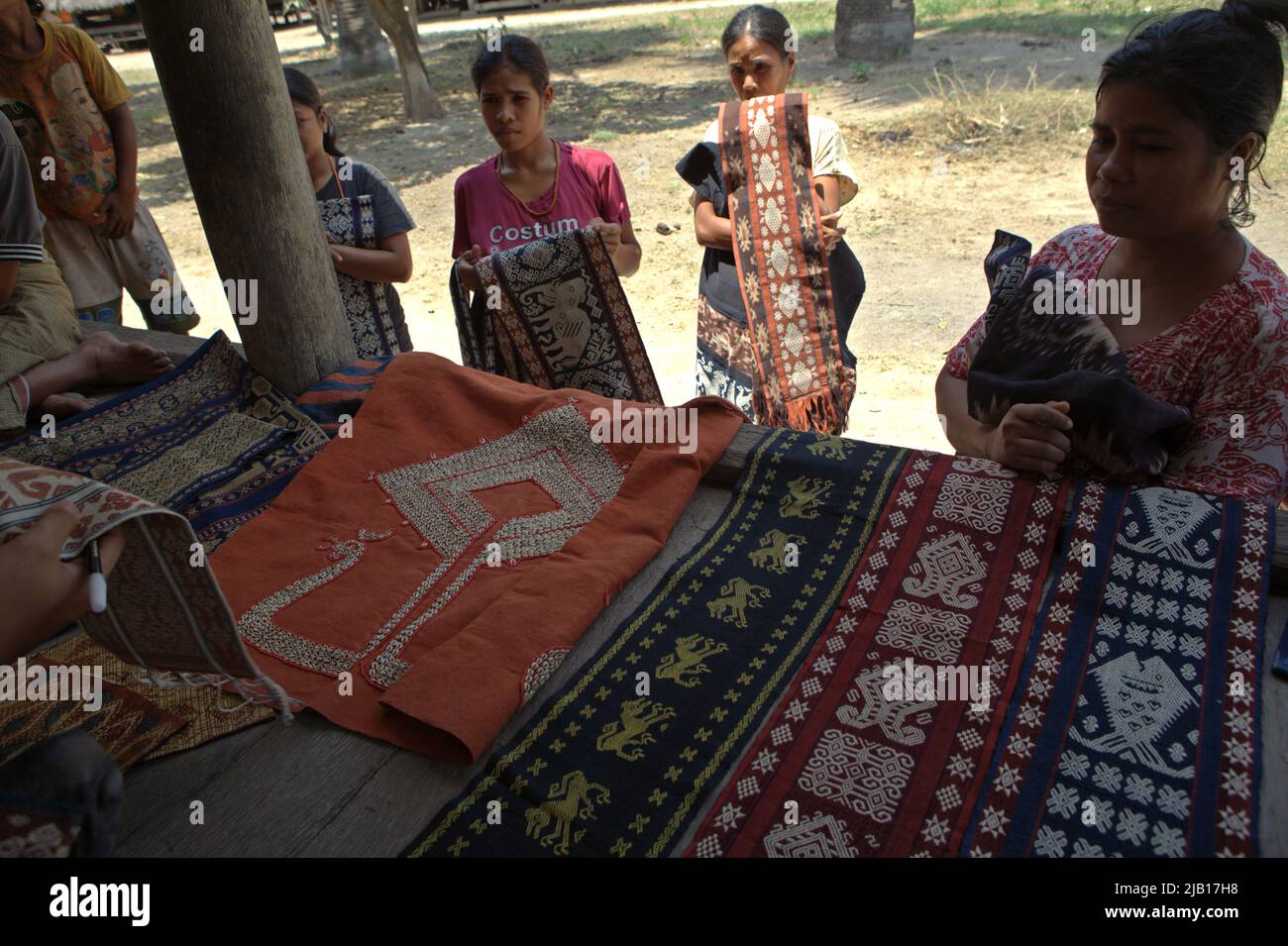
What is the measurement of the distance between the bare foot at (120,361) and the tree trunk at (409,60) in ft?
30.0

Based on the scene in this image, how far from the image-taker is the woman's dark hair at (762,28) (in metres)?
3.19

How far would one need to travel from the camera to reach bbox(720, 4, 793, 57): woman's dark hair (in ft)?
10.5

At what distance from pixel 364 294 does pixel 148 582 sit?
220cm

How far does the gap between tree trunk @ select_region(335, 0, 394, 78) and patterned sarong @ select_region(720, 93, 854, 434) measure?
14712 mm

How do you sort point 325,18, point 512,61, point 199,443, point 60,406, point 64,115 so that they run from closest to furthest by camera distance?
point 199,443 → point 60,406 → point 512,61 → point 64,115 → point 325,18

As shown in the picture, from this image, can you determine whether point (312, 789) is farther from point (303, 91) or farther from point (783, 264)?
point (303, 91)

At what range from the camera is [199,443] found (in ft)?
8.18

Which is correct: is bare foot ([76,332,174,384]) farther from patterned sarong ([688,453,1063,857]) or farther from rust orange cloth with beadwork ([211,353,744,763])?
patterned sarong ([688,453,1063,857])

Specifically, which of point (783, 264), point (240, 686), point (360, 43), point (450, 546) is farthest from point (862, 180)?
point (360, 43)

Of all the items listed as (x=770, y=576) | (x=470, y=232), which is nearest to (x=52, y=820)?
(x=770, y=576)

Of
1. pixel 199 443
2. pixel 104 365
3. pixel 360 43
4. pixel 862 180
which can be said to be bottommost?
pixel 862 180

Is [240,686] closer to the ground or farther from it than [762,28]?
closer to the ground

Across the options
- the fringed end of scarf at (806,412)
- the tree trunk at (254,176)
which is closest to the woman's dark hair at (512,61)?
the tree trunk at (254,176)
